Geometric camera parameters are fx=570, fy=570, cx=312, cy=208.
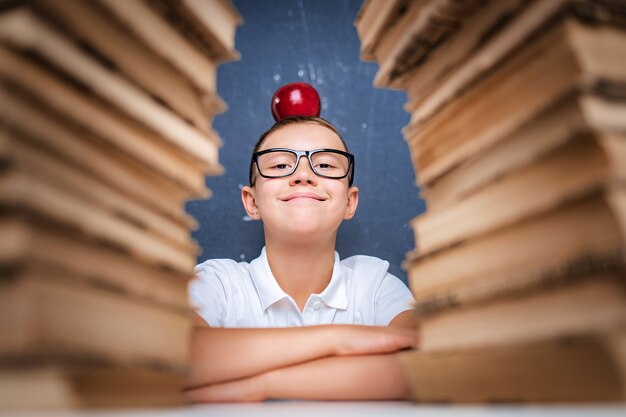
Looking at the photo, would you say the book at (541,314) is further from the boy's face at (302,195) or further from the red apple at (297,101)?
the red apple at (297,101)

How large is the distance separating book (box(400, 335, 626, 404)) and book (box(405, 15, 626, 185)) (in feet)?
0.71

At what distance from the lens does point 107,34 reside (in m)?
0.59

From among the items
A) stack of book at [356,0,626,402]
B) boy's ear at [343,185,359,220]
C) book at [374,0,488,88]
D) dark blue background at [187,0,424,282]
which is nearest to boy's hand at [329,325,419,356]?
stack of book at [356,0,626,402]

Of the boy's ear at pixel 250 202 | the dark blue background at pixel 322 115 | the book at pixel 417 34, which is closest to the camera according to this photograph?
the book at pixel 417 34

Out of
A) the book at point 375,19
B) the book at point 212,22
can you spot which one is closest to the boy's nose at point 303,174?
the book at point 375,19

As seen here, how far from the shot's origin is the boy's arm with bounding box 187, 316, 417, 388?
3.85ft

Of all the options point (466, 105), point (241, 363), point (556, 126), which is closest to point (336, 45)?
point (241, 363)

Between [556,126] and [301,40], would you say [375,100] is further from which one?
[556,126]

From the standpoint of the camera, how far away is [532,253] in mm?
548

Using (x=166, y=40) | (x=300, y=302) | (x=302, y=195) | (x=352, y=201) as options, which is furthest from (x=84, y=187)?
(x=352, y=201)

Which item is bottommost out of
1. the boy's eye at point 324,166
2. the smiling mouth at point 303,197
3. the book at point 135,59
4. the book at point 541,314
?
the book at point 541,314

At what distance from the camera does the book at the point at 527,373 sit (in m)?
0.48

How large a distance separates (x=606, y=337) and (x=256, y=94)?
1.81 meters

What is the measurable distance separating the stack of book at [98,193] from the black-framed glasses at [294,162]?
88cm
